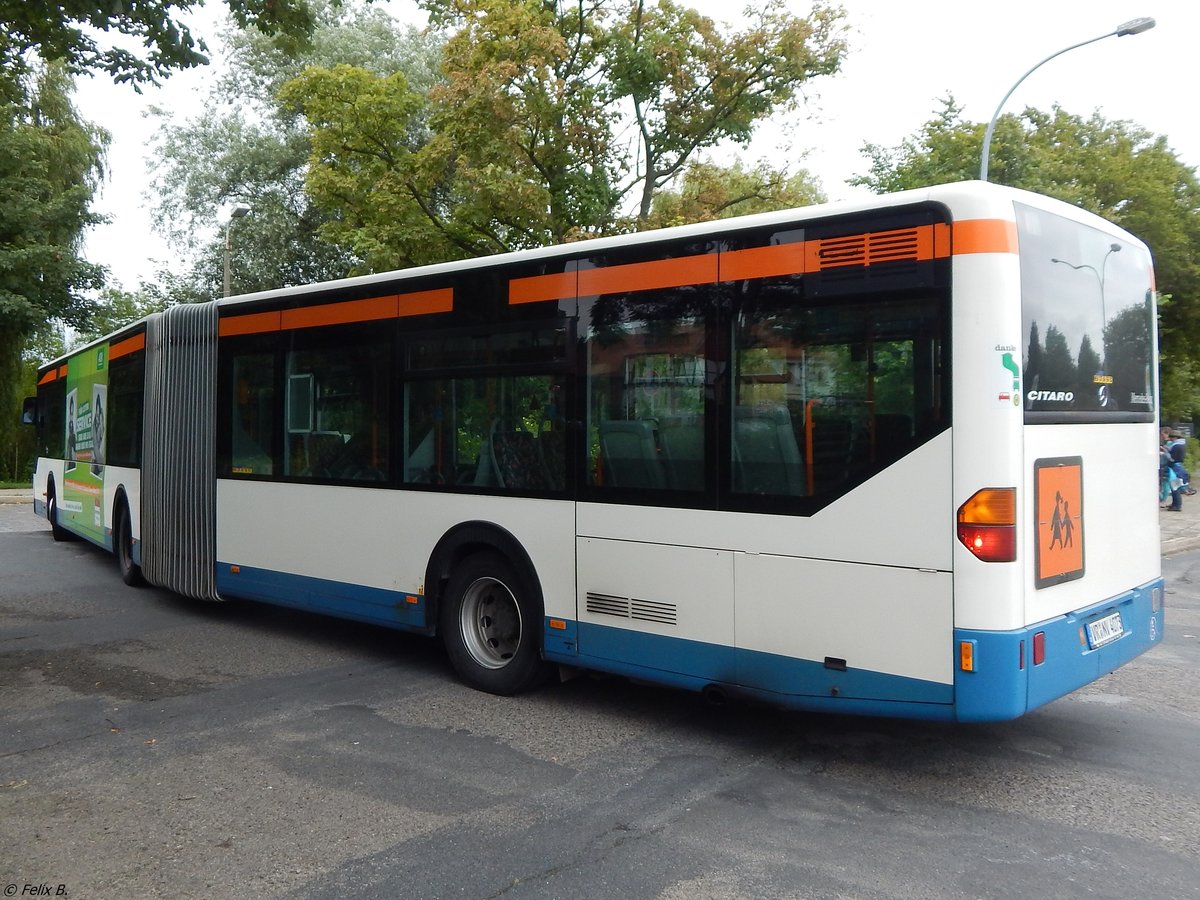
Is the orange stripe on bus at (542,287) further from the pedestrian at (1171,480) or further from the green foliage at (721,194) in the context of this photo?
the pedestrian at (1171,480)

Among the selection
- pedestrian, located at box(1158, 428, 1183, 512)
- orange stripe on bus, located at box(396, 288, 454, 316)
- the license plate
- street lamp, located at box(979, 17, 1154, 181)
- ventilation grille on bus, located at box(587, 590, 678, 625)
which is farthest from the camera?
pedestrian, located at box(1158, 428, 1183, 512)

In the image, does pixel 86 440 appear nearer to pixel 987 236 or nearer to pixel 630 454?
pixel 630 454

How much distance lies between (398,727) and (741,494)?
2.41m

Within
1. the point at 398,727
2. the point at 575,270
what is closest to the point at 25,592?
the point at 398,727

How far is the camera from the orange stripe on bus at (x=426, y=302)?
7078 millimetres

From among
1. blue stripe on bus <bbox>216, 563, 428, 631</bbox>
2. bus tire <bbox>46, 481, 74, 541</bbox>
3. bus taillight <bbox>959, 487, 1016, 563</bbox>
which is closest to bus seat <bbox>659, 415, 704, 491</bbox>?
bus taillight <bbox>959, 487, 1016, 563</bbox>

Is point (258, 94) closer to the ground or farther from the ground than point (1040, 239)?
farther from the ground

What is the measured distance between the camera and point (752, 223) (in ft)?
18.0

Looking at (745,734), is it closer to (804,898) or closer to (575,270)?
(804,898)

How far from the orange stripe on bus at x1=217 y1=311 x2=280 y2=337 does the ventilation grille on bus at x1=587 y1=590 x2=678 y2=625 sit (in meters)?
4.08

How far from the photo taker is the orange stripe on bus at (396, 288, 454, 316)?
279 inches

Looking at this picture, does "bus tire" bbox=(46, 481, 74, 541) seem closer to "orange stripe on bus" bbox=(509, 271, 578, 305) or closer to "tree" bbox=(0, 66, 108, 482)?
"orange stripe on bus" bbox=(509, 271, 578, 305)

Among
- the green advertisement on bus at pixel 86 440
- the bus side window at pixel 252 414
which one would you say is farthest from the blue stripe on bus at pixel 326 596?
the green advertisement on bus at pixel 86 440

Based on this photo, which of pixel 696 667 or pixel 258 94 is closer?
pixel 696 667
